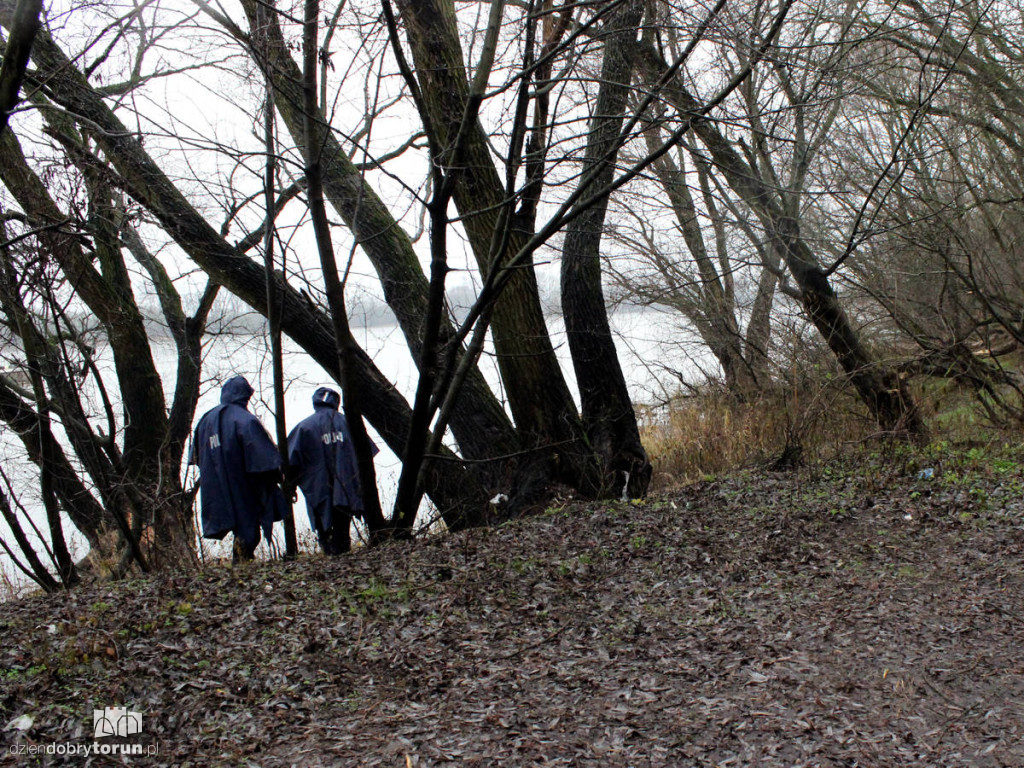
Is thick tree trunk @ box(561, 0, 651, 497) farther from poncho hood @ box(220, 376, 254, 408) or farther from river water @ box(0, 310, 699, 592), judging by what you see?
poncho hood @ box(220, 376, 254, 408)

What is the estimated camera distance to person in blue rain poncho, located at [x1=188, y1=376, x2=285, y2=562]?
21.3 feet

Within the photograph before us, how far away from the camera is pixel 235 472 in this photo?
21.5ft

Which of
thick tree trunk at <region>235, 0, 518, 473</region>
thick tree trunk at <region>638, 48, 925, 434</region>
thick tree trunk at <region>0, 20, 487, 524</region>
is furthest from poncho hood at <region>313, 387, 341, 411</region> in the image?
thick tree trunk at <region>638, 48, 925, 434</region>

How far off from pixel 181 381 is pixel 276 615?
15.5 feet

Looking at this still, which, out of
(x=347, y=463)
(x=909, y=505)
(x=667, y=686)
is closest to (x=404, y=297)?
(x=347, y=463)

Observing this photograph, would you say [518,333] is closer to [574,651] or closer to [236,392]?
[236,392]

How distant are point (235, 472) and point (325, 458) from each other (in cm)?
69

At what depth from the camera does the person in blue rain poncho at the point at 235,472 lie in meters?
6.50

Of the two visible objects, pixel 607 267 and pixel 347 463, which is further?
pixel 607 267

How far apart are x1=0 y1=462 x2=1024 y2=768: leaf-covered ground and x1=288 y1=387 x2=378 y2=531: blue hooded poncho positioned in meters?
1.34

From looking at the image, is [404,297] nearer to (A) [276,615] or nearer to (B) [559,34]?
(B) [559,34]

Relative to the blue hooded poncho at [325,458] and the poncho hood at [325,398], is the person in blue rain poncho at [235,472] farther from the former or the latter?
the poncho hood at [325,398]

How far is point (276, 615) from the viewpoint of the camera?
160 inches

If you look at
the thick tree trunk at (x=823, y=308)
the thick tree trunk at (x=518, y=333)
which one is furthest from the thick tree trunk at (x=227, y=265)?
the thick tree trunk at (x=823, y=308)
